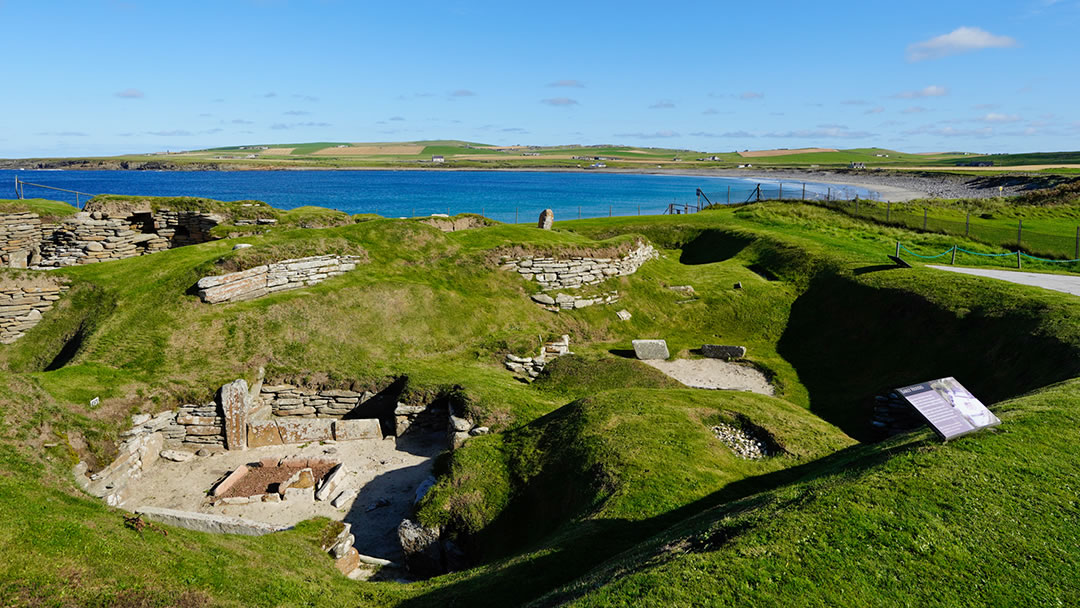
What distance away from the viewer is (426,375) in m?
19.2

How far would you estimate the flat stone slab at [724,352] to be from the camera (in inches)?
942

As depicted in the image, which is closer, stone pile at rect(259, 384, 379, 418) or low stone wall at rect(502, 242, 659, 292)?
stone pile at rect(259, 384, 379, 418)

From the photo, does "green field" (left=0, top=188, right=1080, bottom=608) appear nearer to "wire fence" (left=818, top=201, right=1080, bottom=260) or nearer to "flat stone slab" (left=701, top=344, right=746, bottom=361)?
"flat stone slab" (left=701, top=344, right=746, bottom=361)

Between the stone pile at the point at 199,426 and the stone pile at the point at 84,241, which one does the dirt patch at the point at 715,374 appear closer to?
the stone pile at the point at 199,426

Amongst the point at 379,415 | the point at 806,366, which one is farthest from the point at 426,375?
the point at 806,366

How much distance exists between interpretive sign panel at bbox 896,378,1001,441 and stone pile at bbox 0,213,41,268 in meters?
35.8

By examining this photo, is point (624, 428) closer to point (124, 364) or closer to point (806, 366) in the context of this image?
point (806, 366)

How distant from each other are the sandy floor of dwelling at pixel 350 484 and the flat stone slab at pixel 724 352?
11.6 m

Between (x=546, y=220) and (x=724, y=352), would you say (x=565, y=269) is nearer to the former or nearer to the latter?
(x=546, y=220)

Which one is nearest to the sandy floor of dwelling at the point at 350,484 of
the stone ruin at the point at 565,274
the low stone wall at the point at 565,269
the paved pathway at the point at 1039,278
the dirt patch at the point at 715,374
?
the dirt patch at the point at 715,374

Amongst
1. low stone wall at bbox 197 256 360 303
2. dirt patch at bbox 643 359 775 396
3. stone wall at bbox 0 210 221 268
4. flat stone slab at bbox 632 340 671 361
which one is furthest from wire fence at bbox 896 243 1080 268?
stone wall at bbox 0 210 221 268

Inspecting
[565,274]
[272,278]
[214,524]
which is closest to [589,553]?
[214,524]

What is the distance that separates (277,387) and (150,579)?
11.1 m

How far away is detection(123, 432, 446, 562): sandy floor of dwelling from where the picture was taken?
14273 millimetres
